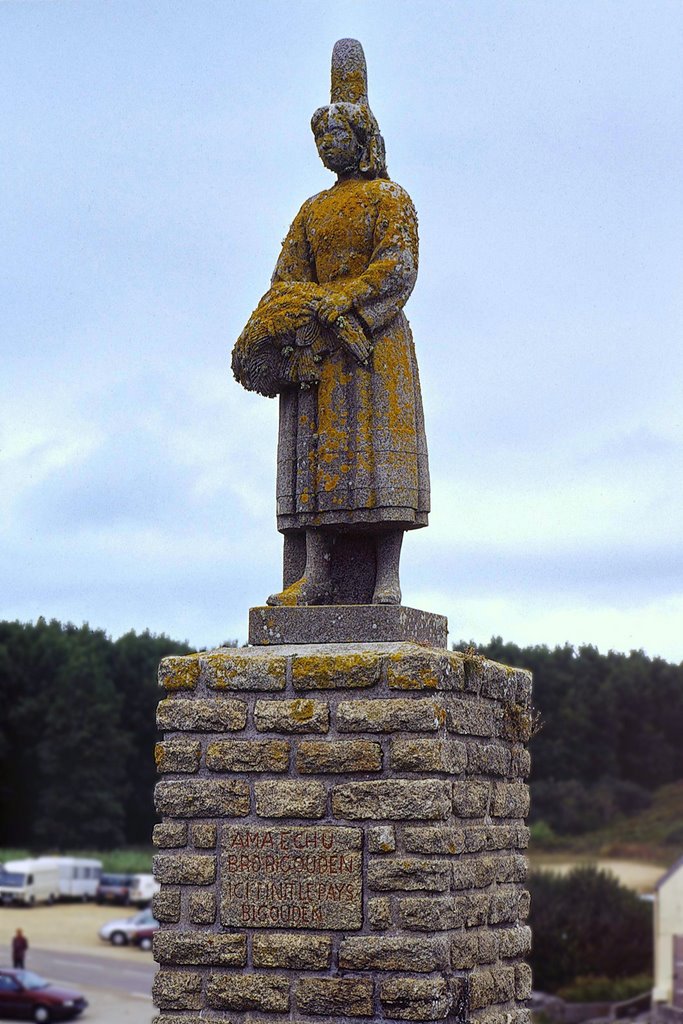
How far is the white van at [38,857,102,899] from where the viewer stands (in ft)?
158

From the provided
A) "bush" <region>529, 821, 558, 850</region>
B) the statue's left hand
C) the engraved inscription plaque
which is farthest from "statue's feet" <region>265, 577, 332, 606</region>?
"bush" <region>529, 821, 558, 850</region>

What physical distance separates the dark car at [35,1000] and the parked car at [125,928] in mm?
8595

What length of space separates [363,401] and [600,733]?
42477mm

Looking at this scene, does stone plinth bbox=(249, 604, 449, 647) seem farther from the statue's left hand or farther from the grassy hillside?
the grassy hillside

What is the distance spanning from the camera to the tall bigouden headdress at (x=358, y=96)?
10.4 m

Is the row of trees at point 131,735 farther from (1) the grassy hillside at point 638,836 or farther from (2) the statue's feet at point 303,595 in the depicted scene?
(2) the statue's feet at point 303,595

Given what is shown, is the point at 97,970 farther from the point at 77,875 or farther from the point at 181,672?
the point at 181,672

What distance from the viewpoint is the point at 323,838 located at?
9.32m

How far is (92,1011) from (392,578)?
90.7 ft

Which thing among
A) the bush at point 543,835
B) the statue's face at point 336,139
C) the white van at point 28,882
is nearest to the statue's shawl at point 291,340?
the statue's face at point 336,139

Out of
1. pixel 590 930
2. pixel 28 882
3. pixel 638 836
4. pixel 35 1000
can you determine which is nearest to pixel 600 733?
pixel 638 836

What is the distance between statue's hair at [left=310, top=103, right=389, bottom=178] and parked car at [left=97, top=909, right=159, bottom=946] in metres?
35.3

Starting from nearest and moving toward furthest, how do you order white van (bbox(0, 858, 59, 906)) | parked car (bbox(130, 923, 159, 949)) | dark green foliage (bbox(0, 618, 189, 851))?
parked car (bbox(130, 923, 159, 949)) → white van (bbox(0, 858, 59, 906)) → dark green foliage (bbox(0, 618, 189, 851))

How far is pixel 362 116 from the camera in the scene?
10.4 m
